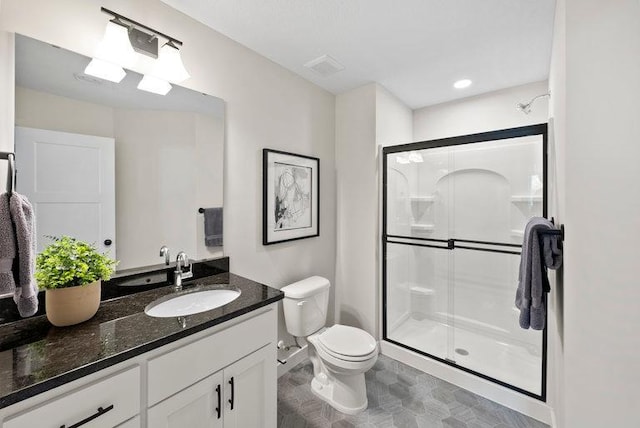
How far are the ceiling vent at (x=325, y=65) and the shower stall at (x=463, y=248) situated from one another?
82cm

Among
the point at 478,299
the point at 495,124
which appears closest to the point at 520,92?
the point at 495,124

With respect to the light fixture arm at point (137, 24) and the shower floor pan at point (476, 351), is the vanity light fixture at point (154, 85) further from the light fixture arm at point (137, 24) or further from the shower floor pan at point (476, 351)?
the shower floor pan at point (476, 351)

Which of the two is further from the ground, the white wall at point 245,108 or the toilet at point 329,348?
the white wall at point 245,108

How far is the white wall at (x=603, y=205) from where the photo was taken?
0.82 m

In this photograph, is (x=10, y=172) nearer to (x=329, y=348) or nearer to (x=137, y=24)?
(x=137, y=24)

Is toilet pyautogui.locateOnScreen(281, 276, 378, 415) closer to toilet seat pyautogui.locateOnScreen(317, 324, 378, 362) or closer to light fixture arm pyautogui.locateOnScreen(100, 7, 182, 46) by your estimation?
toilet seat pyautogui.locateOnScreen(317, 324, 378, 362)

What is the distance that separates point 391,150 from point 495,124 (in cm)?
116

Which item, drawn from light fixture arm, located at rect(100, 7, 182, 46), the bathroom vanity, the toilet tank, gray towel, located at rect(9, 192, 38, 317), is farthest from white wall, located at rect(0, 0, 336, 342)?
gray towel, located at rect(9, 192, 38, 317)

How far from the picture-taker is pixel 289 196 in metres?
2.19

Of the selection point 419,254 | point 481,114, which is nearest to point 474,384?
point 419,254

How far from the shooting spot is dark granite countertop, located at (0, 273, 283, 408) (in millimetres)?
728

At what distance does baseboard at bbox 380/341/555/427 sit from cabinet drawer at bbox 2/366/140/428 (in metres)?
2.06

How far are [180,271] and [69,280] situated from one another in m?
0.53

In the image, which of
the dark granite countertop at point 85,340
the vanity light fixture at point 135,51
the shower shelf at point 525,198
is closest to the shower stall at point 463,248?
the shower shelf at point 525,198
